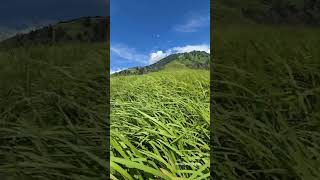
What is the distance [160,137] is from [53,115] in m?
0.54

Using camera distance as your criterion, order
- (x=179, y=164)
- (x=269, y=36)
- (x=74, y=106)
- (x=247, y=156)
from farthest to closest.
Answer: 1. (x=269, y=36)
2. (x=74, y=106)
3. (x=247, y=156)
4. (x=179, y=164)

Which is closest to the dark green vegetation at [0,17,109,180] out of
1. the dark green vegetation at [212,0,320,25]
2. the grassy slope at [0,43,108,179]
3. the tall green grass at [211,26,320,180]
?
the grassy slope at [0,43,108,179]

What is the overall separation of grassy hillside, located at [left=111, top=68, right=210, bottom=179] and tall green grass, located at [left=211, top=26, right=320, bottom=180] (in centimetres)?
8

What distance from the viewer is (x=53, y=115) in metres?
1.88

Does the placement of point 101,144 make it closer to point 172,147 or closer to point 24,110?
point 172,147

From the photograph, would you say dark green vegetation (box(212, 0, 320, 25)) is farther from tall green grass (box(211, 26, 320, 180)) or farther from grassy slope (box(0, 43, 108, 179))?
grassy slope (box(0, 43, 108, 179))

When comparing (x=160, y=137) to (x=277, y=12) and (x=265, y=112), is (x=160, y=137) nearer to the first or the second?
(x=265, y=112)

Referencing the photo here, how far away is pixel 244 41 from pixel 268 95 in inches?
57.5

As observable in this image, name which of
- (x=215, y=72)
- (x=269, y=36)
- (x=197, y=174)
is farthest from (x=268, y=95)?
(x=269, y=36)


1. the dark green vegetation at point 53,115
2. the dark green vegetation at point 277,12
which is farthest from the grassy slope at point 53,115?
the dark green vegetation at point 277,12

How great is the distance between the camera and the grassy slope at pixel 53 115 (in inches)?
53.9

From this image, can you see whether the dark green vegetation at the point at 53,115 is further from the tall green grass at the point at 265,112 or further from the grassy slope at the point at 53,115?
the tall green grass at the point at 265,112

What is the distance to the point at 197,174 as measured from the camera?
4.38ft

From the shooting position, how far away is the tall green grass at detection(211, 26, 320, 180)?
55.8 inches
